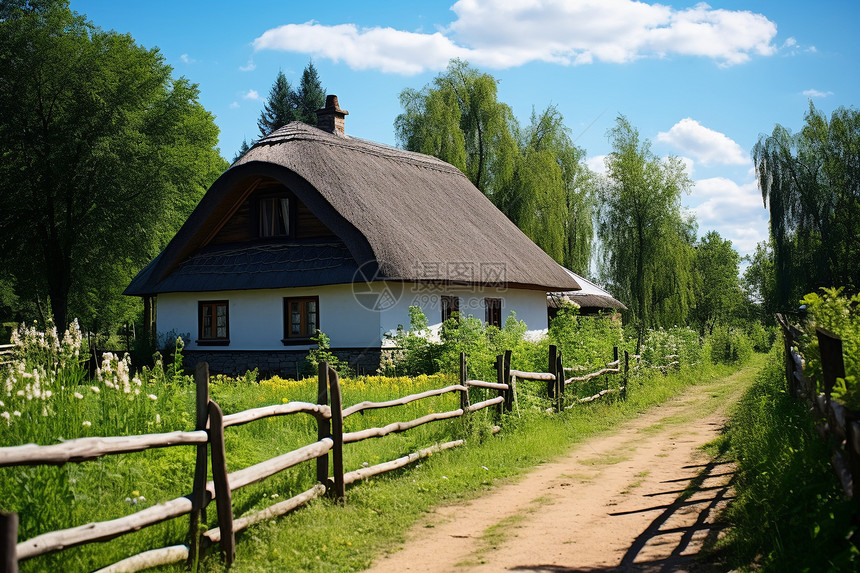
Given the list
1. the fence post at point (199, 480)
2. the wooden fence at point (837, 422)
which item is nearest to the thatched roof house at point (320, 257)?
the fence post at point (199, 480)

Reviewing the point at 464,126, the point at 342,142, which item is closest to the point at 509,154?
the point at 464,126

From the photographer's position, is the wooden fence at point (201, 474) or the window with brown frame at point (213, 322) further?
the window with brown frame at point (213, 322)

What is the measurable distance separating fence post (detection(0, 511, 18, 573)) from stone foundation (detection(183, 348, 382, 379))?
40.9 ft

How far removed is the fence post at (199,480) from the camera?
4.87 m

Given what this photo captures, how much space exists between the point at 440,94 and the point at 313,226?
1258cm

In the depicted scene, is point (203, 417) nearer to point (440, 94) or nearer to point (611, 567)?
point (611, 567)

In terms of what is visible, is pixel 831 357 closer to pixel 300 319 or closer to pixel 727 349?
pixel 300 319

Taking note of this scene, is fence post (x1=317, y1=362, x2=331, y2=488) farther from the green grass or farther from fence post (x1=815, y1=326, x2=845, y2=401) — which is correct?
fence post (x1=815, y1=326, x2=845, y2=401)

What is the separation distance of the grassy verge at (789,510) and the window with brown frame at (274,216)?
42.2 ft

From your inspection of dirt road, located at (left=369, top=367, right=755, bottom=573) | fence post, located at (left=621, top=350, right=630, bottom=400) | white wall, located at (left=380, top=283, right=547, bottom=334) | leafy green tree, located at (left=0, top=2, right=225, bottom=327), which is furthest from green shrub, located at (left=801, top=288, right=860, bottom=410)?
leafy green tree, located at (left=0, top=2, right=225, bottom=327)

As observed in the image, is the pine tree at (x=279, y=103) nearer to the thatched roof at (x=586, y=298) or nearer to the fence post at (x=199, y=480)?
the thatched roof at (x=586, y=298)

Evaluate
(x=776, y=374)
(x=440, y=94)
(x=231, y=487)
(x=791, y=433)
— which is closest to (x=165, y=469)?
(x=231, y=487)

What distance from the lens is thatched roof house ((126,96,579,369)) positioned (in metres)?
16.4

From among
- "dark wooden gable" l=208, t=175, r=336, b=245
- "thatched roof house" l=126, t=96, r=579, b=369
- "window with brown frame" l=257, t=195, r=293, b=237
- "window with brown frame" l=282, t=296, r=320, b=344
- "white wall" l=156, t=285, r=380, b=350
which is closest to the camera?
"thatched roof house" l=126, t=96, r=579, b=369
